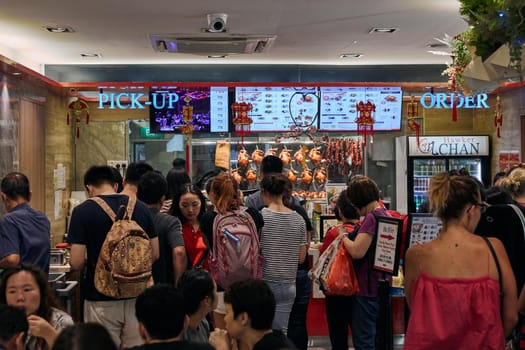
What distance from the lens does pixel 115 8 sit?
5.82m

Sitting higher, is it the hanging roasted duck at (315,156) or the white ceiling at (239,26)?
the white ceiling at (239,26)

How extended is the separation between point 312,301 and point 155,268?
8.39 feet

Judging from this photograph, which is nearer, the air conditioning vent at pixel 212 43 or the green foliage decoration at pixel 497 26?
the green foliage decoration at pixel 497 26

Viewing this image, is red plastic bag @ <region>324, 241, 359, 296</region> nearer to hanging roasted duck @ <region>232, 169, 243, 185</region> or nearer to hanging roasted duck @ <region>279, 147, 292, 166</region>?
hanging roasted duck @ <region>232, 169, 243, 185</region>

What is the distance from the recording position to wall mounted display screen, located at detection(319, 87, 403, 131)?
8.47 meters

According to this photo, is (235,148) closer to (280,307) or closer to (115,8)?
(115,8)

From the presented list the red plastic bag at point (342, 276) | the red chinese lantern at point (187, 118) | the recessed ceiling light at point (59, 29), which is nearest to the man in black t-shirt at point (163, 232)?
the red plastic bag at point (342, 276)

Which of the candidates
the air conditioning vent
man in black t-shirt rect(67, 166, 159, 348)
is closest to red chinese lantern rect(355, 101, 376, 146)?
the air conditioning vent

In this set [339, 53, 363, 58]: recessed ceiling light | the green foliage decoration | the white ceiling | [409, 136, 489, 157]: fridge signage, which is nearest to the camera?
the green foliage decoration

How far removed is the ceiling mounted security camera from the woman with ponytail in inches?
142

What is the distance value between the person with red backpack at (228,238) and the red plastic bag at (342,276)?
0.52 meters

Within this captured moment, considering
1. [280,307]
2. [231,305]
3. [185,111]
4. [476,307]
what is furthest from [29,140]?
[476,307]

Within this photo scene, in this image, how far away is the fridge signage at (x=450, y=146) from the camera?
920 centimetres

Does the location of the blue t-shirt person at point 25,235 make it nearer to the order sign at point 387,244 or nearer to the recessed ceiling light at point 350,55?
the order sign at point 387,244
